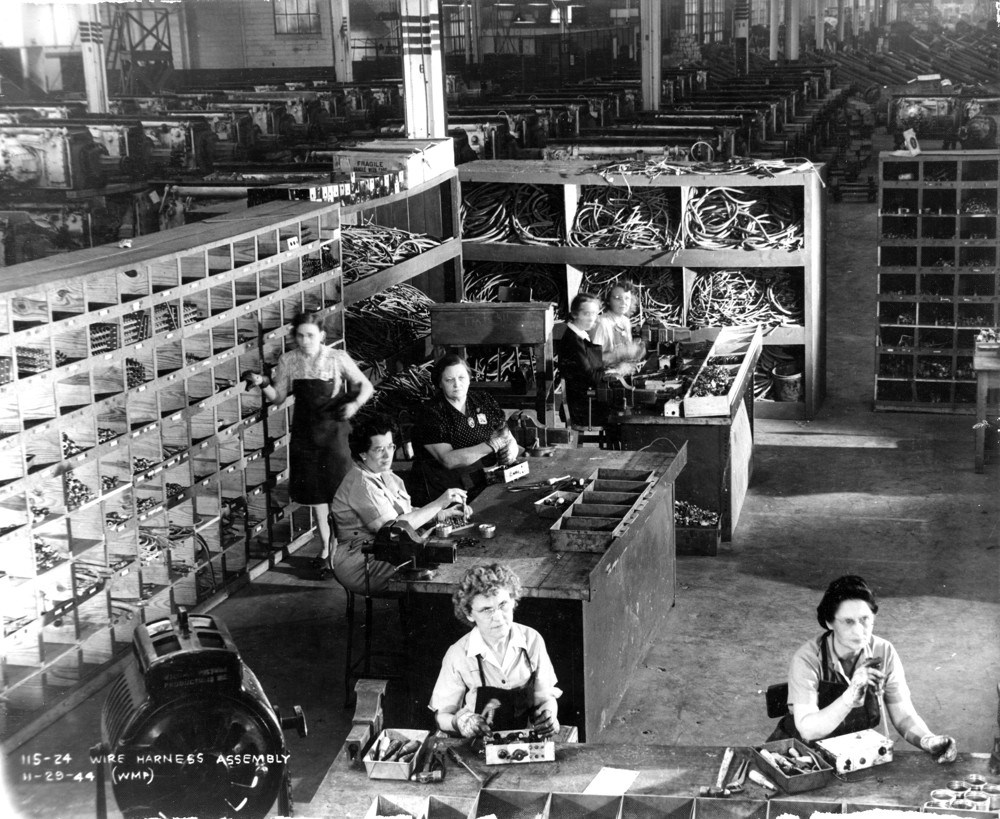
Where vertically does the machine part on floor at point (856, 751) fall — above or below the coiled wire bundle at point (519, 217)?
below

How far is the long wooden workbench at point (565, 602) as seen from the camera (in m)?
4.50

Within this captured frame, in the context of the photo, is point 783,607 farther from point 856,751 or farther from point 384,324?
point 384,324

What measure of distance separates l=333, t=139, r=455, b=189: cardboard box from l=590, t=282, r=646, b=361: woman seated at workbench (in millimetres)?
1940

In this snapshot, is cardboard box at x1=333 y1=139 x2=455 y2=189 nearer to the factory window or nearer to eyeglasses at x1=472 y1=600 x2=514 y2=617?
eyeglasses at x1=472 y1=600 x2=514 y2=617

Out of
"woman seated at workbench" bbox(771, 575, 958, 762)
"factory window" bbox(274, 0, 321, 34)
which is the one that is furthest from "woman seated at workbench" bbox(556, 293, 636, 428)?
"factory window" bbox(274, 0, 321, 34)

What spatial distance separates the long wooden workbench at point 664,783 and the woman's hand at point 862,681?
0.93 ft

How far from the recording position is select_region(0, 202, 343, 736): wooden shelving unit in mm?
4922

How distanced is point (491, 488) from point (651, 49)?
430 inches

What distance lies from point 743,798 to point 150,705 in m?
1.60

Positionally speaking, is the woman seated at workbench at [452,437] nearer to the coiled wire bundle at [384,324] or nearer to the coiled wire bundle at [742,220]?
the coiled wire bundle at [384,324]

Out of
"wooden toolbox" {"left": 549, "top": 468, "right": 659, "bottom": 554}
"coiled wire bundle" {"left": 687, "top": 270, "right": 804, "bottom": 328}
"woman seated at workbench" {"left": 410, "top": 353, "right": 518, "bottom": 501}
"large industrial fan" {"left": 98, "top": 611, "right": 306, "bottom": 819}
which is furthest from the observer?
"coiled wire bundle" {"left": 687, "top": 270, "right": 804, "bottom": 328}

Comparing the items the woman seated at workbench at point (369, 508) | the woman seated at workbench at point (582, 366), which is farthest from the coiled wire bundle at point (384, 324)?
the woman seated at workbench at point (369, 508)

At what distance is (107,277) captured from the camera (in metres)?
5.30

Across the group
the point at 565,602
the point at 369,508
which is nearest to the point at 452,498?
the point at 369,508
